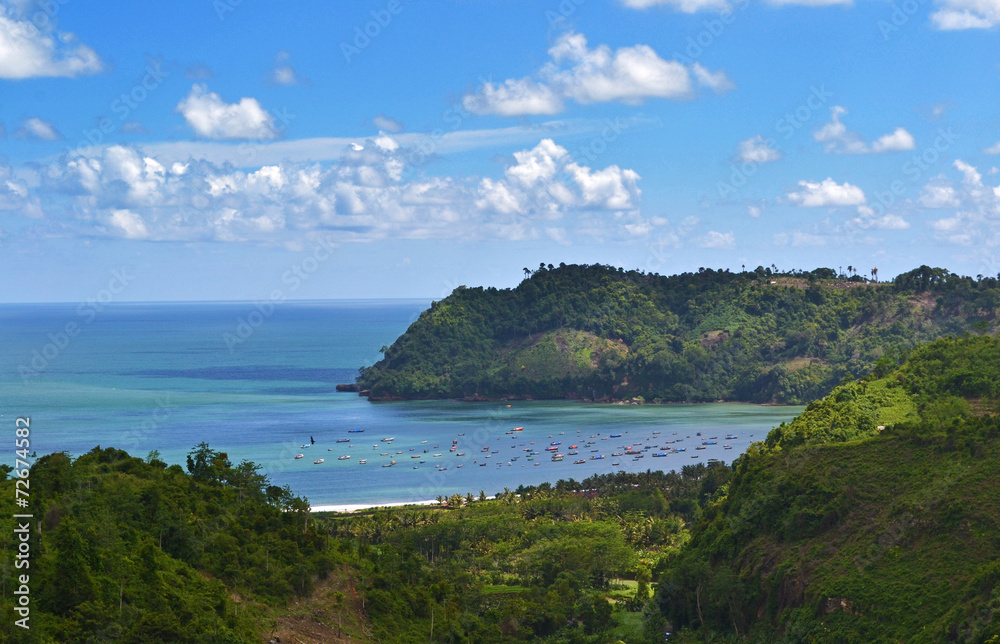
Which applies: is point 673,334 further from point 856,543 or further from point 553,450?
point 856,543

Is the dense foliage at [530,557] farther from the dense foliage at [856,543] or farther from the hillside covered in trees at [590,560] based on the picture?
the dense foliage at [856,543]

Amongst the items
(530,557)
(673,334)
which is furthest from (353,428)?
(673,334)

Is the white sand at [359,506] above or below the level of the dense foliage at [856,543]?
below

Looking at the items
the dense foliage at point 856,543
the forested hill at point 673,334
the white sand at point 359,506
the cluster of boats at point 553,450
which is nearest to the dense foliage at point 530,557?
the white sand at point 359,506

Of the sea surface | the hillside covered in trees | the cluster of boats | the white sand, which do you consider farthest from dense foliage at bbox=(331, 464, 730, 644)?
the cluster of boats

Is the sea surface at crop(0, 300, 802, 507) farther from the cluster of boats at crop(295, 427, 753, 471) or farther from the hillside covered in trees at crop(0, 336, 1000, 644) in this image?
the hillside covered in trees at crop(0, 336, 1000, 644)

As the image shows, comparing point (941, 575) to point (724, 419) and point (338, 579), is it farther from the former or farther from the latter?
point (724, 419)
